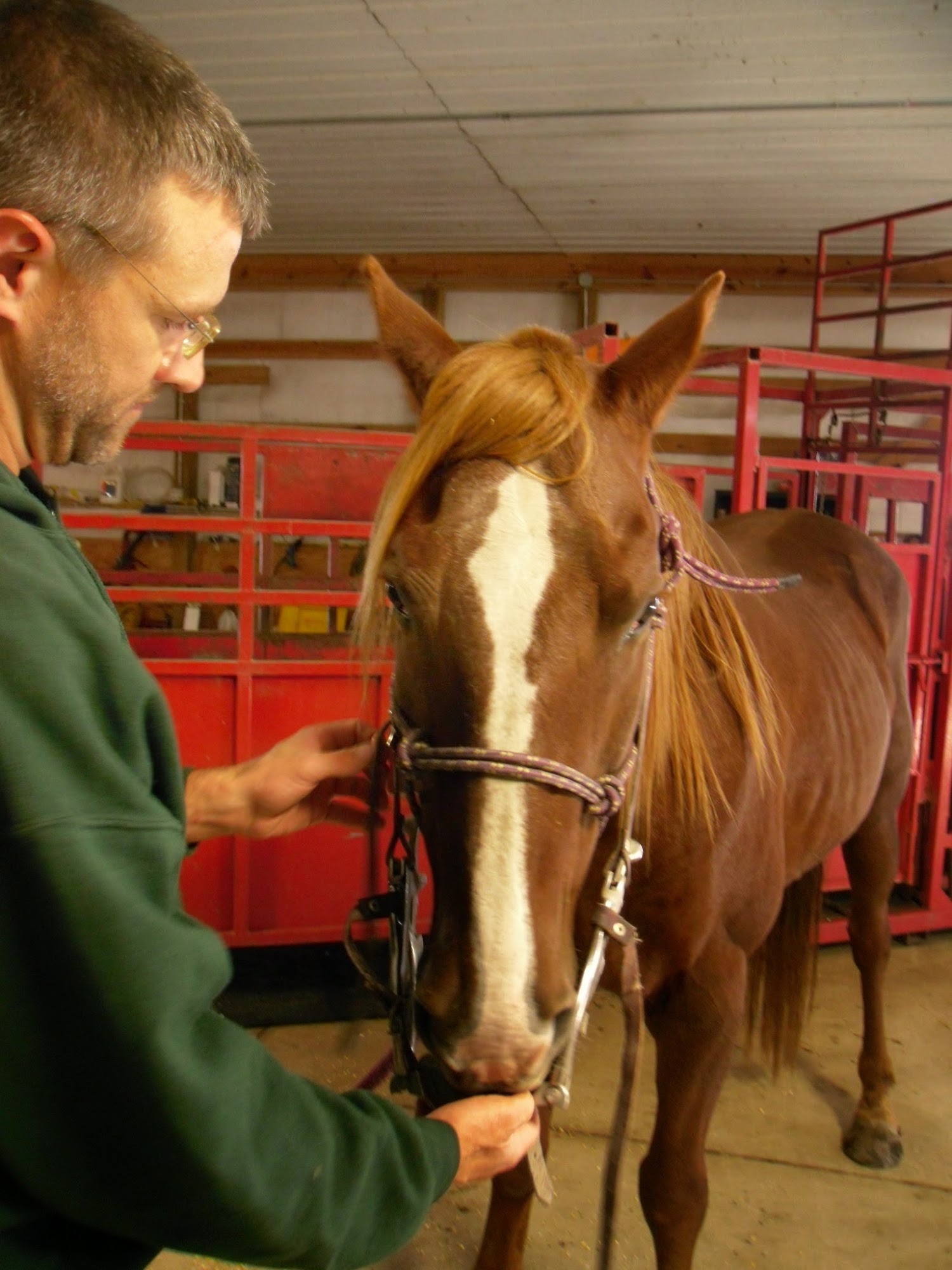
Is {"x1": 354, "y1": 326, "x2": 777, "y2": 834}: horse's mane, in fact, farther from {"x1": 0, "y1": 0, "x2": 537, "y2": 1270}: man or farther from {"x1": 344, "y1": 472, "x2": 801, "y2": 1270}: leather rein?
{"x1": 0, "y1": 0, "x2": 537, "y2": 1270}: man

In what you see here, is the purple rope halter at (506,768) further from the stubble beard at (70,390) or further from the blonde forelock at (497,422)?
the stubble beard at (70,390)

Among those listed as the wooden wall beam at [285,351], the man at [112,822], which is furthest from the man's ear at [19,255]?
the wooden wall beam at [285,351]

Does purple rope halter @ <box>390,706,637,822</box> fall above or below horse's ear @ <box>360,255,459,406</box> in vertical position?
below

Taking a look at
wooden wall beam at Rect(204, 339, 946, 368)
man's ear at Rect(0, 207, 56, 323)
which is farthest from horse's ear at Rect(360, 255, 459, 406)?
wooden wall beam at Rect(204, 339, 946, 368)

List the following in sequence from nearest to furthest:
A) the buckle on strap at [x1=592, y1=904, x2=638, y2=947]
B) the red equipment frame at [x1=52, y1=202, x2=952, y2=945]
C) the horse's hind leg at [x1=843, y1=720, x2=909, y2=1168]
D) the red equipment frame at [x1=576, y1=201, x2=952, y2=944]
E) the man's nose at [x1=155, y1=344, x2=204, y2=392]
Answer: the man's nose at [x1=155, y1=344, x2=204, y2=392] → the buckle on strap at [x1=592, y1=904, x2=638, y2=947] → the horse's hind leg at [x1=843, y1=720, x2=909, y2=1168] → the red equipment frame at [x1=52, y1=202, x2=952, y2=945] → the red equipment frame at [x1=576, y1=201, x2=952, y2=944]

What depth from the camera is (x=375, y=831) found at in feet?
4.27

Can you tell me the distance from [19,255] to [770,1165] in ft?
8.49

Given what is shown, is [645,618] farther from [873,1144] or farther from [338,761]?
[873,1144]

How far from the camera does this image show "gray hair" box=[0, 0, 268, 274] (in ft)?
2.09

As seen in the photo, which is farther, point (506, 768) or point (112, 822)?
A: point (506, 768)

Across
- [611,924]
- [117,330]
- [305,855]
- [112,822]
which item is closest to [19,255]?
[117,330]

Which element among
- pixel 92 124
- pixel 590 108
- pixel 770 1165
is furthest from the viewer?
pixel 590 108

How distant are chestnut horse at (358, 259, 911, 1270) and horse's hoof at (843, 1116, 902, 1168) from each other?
991 millimetres

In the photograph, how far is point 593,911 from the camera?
4.38ft
